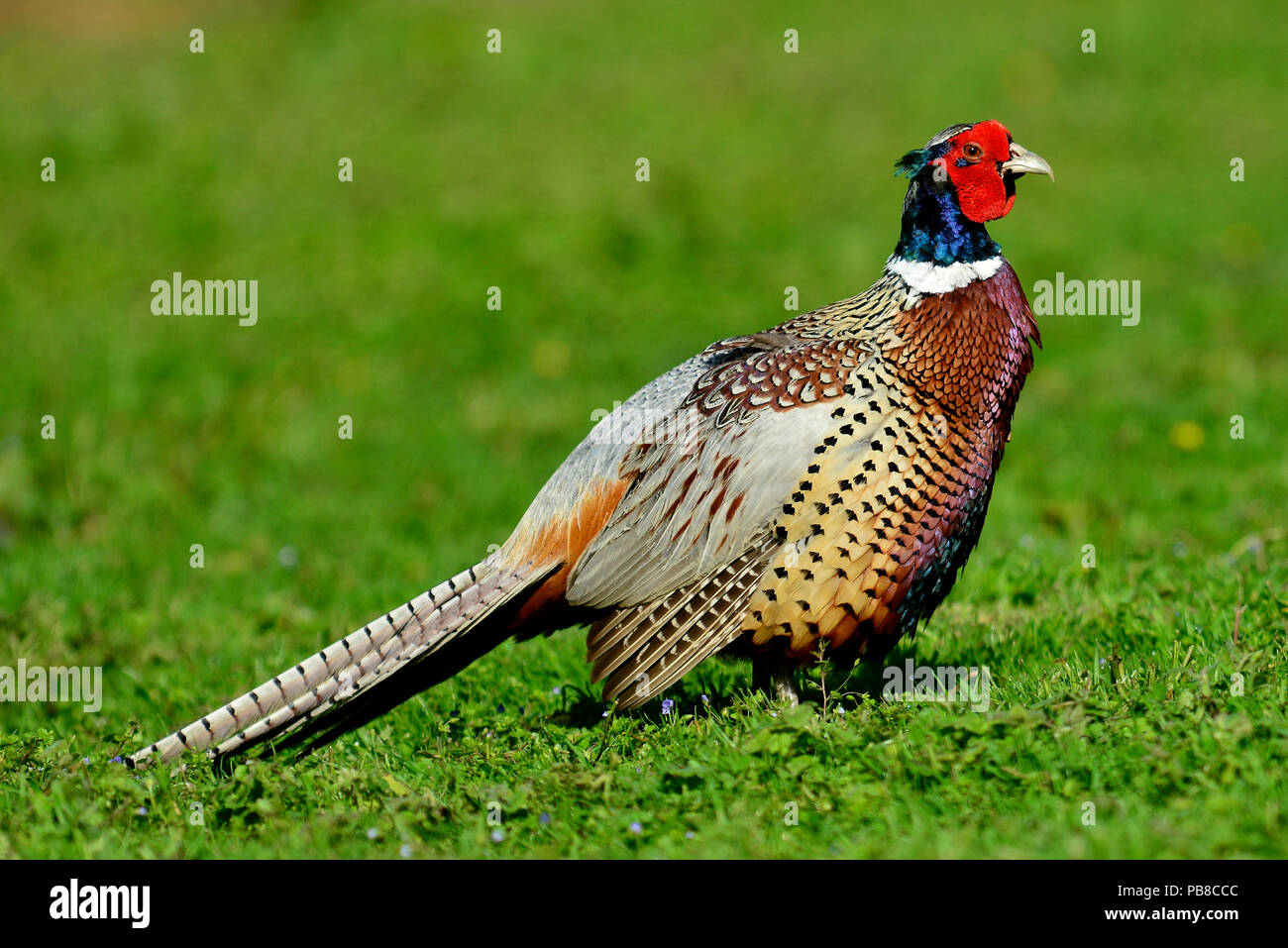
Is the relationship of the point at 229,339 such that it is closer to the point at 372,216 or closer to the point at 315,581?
the point at 372,216

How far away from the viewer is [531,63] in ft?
48.5

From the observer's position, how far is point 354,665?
474cm

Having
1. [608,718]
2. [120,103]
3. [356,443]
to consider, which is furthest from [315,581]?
[120,103]

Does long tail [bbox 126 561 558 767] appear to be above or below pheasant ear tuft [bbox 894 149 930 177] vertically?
below

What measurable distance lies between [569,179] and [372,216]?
1.72 metres

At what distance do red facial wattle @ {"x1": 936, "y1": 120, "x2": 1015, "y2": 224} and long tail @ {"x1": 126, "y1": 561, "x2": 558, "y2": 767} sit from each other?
74.0 inches

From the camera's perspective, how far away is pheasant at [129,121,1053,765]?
4547mm
